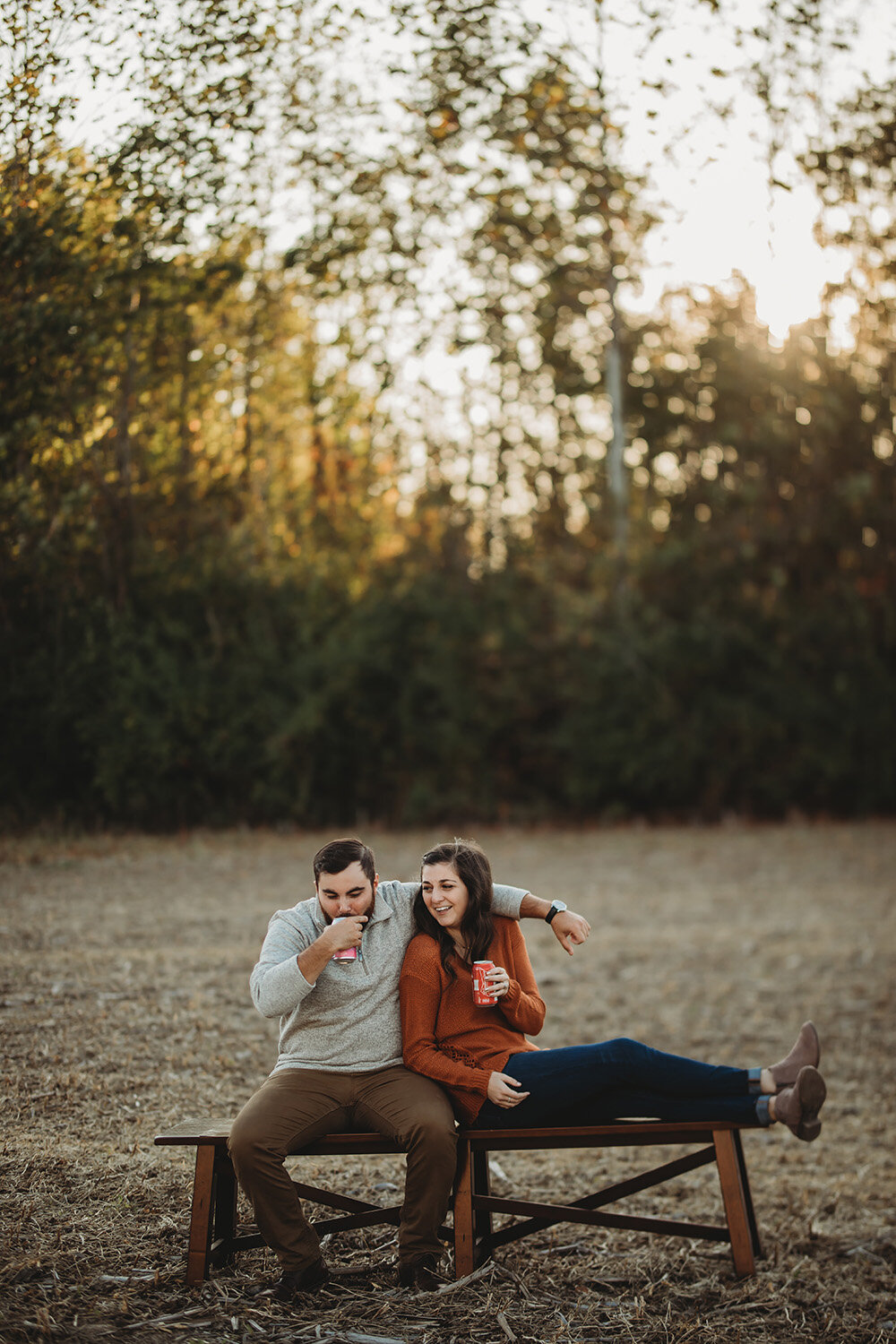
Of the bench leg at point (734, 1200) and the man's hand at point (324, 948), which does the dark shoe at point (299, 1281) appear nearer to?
the man's hand at point (324, 948)

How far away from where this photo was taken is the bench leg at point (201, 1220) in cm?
350

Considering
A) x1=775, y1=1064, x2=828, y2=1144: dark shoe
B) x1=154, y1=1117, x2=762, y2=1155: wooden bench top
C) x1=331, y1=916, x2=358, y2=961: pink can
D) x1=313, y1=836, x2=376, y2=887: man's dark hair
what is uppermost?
x1=313, y1=836, x2=376, y2=887: man's dark hair

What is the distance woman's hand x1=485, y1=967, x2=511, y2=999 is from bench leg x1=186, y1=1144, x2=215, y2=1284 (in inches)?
36.2

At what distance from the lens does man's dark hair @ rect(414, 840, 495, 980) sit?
3.77m

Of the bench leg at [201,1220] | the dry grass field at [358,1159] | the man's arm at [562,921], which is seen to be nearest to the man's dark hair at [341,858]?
the man's arm at [562,921]

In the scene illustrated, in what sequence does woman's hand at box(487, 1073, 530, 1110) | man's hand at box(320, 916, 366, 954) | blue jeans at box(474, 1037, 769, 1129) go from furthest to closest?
blue jeans at box(474, 1037, 769, 1129) → woman's hand at box(487, 1073, 530, 1110) → man's hand at box(320, 916, 366, 954)

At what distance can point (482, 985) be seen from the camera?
355 cm

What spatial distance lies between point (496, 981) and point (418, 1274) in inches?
33.8

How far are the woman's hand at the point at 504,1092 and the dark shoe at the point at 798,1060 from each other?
2.55ft

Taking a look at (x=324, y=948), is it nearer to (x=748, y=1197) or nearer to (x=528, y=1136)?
(x=528, y=1136)

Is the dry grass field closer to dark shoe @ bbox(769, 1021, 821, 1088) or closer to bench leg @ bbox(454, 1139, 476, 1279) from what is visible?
bench leg @ bbox(454, 1139, 476, 1279)

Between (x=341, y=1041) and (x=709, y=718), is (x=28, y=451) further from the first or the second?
(x=709, y=718)

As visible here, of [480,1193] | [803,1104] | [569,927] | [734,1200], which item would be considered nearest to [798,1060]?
[803,1104]

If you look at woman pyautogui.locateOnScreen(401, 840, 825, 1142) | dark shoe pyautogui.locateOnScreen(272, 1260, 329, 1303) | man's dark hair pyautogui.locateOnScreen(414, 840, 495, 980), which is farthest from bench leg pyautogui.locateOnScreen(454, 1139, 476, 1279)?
man's dark hair pyautogui.locateOnScreen(414, 840, 495, 980)
